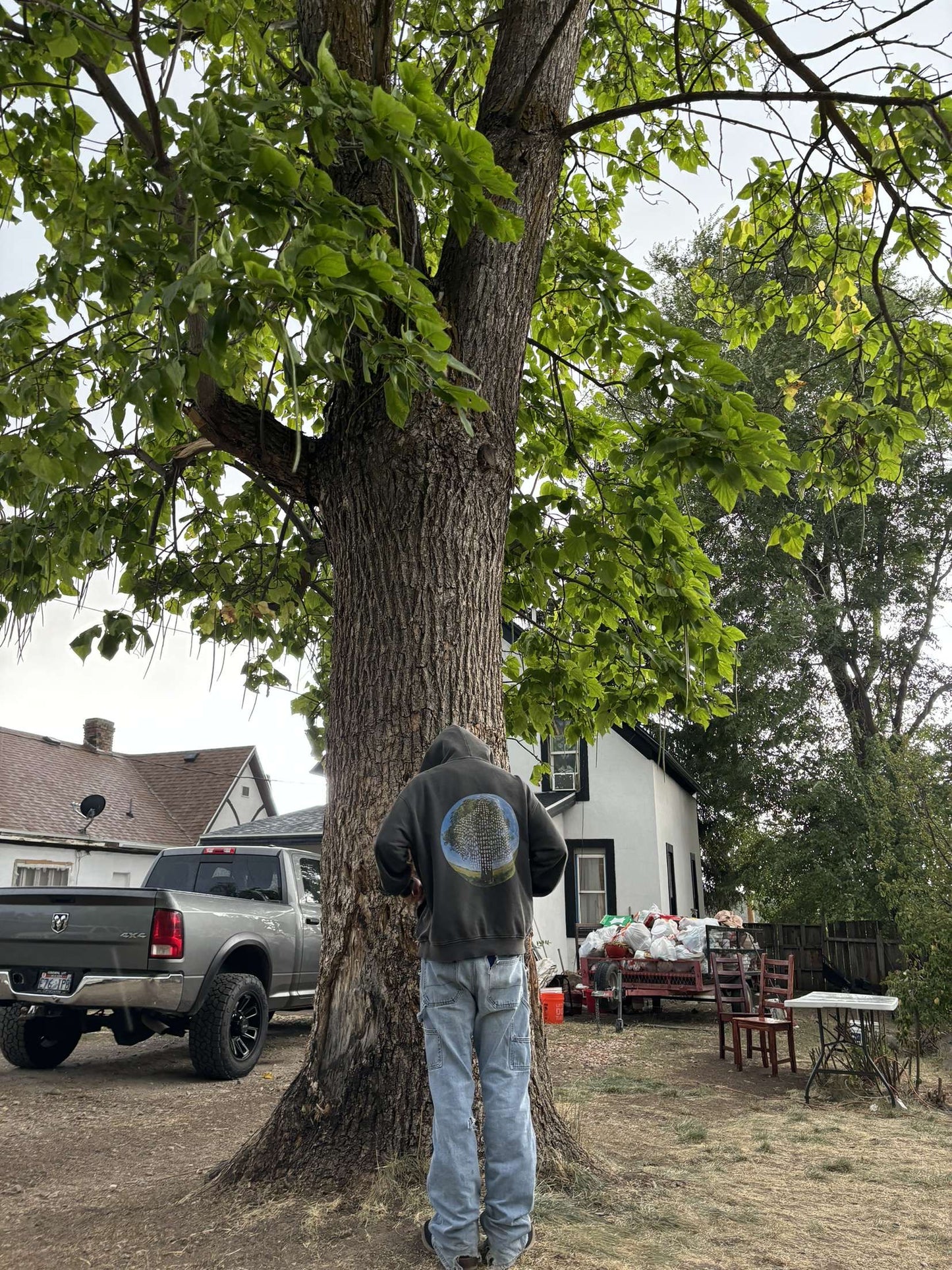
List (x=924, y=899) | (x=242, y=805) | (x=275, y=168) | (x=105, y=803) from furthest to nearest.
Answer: (x=242, y=805) < (x=105, y=803) < (x=924, y=899) < (x=275, y=168)

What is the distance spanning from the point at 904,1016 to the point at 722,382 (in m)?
6.96

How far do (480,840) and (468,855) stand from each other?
0.07 metres

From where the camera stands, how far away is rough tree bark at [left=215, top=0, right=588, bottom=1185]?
400cm

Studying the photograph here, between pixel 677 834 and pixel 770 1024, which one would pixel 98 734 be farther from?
pixel 770 1024

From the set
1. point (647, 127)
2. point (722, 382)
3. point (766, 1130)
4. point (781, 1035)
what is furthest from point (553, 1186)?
point (781, 1035)

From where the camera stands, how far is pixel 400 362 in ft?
11.8

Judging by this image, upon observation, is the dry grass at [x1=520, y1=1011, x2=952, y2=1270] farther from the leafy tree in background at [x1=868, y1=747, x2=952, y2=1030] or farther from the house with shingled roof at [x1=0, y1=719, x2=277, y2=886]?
the house with shingled roof at [x1=0, y1=719, x2=277, y2=886]

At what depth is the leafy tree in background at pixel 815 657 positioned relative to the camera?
67.7 ft

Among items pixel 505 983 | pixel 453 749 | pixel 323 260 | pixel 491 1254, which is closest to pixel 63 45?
pixel 323 260

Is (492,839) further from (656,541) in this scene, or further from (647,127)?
(647,127)

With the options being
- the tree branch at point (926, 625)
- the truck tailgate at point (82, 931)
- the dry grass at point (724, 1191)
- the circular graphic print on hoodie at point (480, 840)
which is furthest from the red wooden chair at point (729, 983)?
the tree branch at point (926, 625)

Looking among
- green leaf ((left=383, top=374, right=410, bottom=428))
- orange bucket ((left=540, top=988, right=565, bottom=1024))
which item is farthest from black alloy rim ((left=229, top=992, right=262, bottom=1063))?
green leaf ((left=383, top=374, right=410, bottom=428))

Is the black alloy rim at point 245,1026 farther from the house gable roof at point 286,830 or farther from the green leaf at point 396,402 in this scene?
the house gable roof at point 286,830

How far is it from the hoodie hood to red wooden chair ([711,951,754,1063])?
6832 mm
